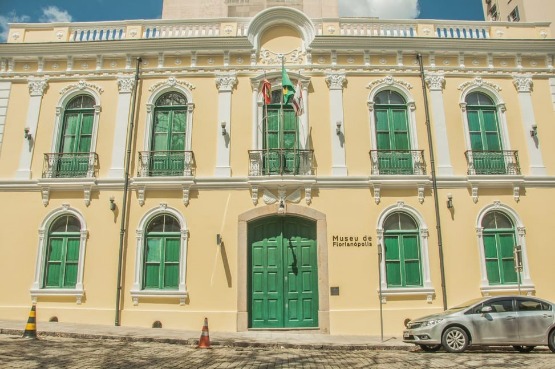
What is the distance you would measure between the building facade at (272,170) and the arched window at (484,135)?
0.23ft

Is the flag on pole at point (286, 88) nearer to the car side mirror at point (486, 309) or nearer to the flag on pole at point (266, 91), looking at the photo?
the flag on pole at point (266, 91)

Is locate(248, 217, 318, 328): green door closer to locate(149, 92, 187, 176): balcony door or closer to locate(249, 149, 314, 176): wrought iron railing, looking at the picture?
locate(249, 149, 314, 176): wrought iron railing

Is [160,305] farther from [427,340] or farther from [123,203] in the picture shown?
[427,340]

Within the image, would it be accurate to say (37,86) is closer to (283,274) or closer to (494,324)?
(283,274)

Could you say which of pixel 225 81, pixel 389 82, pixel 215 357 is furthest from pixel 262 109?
pixel 215 357

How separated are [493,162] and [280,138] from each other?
293 inches

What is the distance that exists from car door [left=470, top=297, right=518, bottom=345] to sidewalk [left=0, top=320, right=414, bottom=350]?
179 cm

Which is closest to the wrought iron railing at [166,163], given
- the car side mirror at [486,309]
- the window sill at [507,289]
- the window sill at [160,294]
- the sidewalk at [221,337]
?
the window sill at [160,294]

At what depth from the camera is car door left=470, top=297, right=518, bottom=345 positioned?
1066cm

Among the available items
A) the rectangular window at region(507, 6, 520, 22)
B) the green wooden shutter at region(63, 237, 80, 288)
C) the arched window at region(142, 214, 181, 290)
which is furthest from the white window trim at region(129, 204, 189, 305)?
the rectangular window at region(507, 6, 520, 22)

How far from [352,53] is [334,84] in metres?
1.40

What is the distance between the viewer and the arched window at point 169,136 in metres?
15.1

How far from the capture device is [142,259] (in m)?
14.5

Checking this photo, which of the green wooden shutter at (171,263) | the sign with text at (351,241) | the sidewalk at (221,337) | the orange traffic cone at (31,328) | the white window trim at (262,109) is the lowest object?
the sidewalk at (221,337)
